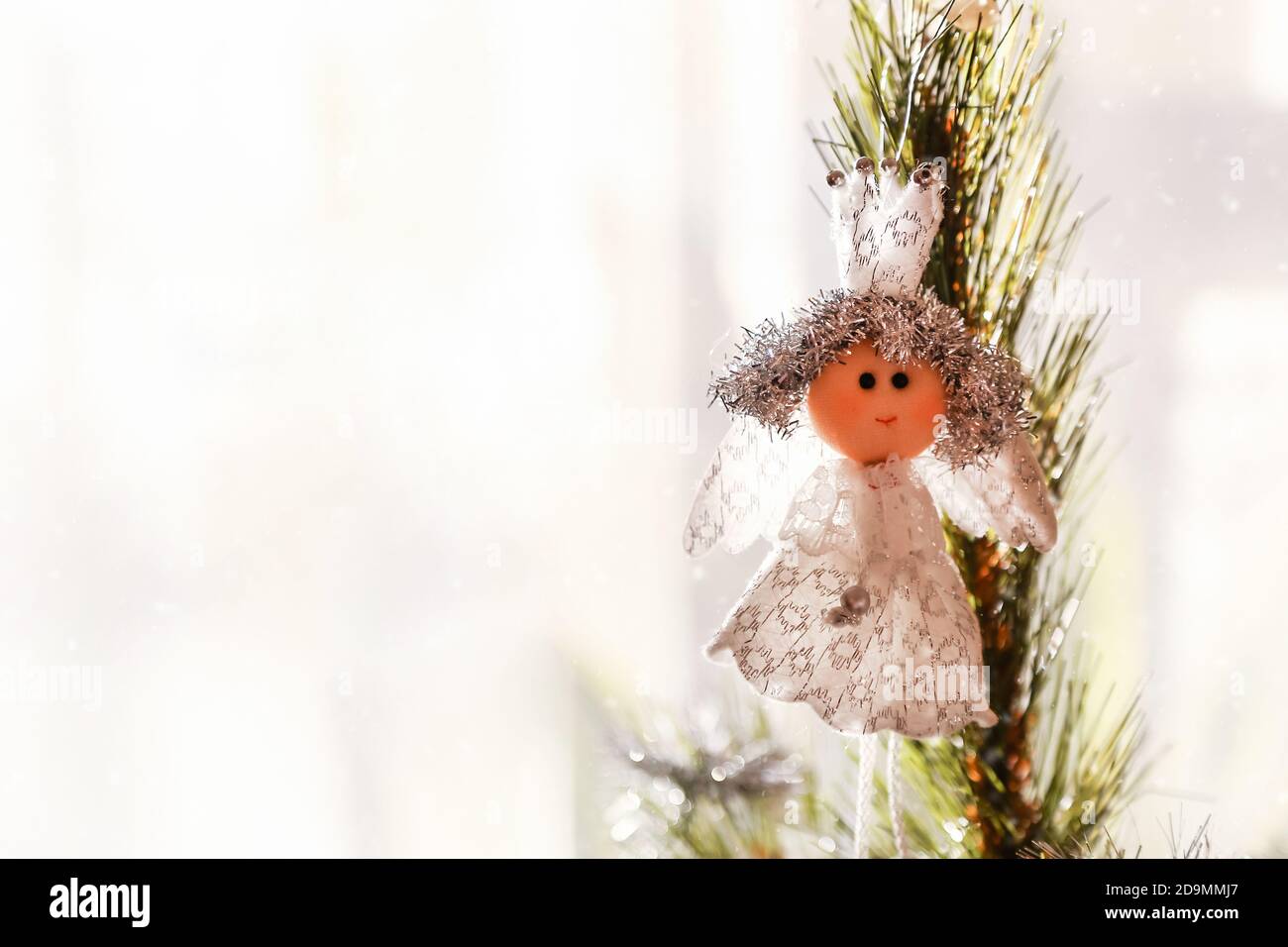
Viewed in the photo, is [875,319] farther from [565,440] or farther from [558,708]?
[558,708]

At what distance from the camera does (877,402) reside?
83 centimetres

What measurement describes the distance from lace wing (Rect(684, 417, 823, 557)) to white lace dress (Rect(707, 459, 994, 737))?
0.04m

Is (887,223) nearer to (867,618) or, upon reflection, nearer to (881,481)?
(881,481)

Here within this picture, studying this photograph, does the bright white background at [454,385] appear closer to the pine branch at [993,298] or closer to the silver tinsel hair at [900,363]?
the pine branch at [993,298]

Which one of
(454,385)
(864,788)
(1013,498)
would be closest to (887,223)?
(1013,498)

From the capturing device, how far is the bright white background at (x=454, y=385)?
1360mm

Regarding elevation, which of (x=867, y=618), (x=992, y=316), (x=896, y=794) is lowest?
(x=896, y=794)

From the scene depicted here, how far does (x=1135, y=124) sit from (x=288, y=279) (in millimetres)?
1151

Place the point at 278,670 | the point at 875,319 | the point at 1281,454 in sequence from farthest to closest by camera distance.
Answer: the point at 278,670 → the point at 1281,454 → the point at 875,319

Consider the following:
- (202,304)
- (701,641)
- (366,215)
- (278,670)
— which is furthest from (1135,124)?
(278,670)

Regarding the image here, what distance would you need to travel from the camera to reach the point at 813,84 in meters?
1.42

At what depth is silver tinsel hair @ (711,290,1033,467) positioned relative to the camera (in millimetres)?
815

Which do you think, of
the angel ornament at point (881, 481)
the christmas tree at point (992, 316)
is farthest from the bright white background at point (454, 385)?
the angel ornament at point (881, 481)

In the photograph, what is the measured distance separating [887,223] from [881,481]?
210 millimetres
